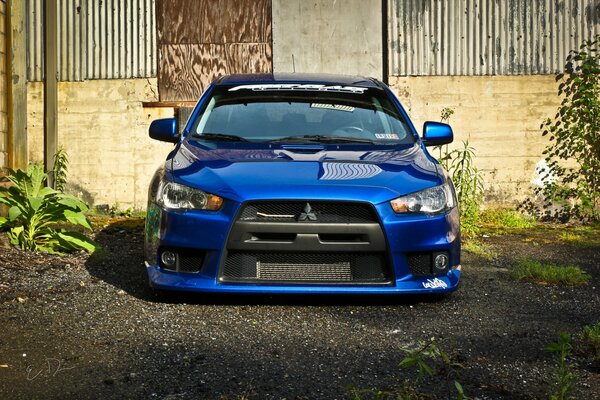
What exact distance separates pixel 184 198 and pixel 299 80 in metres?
2.13

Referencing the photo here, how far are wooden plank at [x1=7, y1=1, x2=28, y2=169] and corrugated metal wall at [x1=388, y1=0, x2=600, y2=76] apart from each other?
4.57m

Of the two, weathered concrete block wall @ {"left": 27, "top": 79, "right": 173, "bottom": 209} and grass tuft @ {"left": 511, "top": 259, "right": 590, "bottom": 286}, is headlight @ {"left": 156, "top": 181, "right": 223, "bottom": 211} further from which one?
weathered concrete block wall @ {"left": 27, "top": 79, "right": 173, "bottom": 209}

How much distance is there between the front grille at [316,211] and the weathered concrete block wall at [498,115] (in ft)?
21.4

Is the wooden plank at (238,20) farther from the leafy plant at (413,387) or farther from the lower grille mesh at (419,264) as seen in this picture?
the leafy plant at (413,387)

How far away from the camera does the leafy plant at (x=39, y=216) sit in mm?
8695

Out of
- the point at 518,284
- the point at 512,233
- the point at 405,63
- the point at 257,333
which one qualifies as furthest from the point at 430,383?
the point at 405,63

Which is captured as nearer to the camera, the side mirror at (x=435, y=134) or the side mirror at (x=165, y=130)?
the side mirror at (x=165, y=130)

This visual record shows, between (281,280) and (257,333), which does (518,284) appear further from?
(257,333)

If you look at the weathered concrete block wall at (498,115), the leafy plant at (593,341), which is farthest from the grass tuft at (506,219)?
the leafy plant at (593,341)

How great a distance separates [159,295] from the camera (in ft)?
22.3

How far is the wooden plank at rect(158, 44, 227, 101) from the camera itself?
41.8 ft

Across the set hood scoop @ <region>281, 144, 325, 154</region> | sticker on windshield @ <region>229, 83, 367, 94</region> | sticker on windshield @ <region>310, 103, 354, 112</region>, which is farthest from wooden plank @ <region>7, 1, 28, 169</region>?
hood scoop @ <region>281, 144, 325, 154</region>

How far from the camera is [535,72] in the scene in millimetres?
12609

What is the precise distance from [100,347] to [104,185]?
767cm
